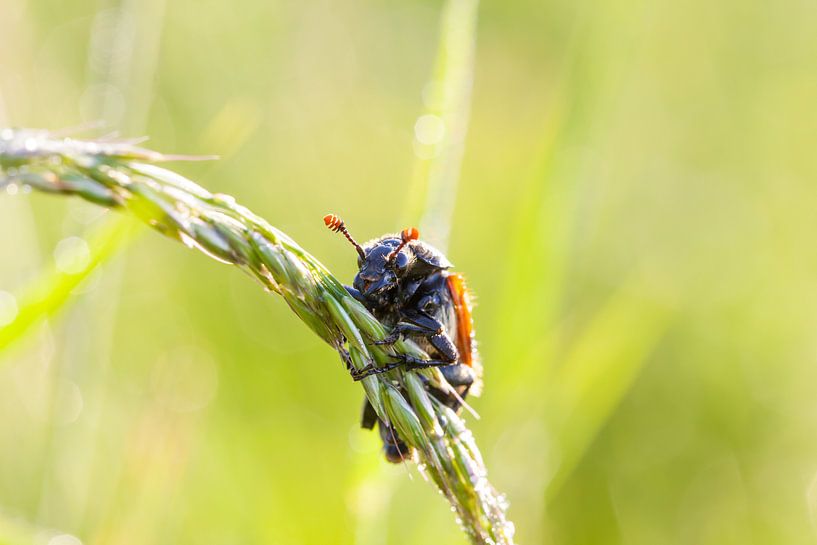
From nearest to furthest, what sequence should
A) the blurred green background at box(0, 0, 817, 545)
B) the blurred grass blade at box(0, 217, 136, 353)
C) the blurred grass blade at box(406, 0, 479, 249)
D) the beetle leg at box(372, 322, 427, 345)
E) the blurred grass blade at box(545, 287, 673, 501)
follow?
the blurred grass blade at box(0, 217, 136, 353), the beetle leg at box(372, 322, 427, 345), the blurred grass blade at box(406, 0, 479, 249), the blurred green background at box(0, 0, 817, 545), the blurred grass blade at box(545, 287, 673, 501)

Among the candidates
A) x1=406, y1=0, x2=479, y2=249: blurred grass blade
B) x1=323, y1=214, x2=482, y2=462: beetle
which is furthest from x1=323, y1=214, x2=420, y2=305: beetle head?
x1=406, y1=0, x2=479, y2=249: blurred grass blade

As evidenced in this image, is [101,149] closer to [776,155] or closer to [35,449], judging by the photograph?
[35,449]

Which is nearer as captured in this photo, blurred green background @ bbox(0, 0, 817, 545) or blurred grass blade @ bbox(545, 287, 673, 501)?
blurred green background @ bbox(0, 0, 817, 545)

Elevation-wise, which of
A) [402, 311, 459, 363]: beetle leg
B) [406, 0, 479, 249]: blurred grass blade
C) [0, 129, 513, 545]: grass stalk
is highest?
[406, 0, 479, 249]: blurred grass blade

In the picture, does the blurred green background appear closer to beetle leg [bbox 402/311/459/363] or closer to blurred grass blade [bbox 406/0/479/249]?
blurred grass blade [bbox 406/0/479/249]

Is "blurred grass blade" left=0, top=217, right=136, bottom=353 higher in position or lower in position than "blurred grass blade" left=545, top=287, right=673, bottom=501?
lower

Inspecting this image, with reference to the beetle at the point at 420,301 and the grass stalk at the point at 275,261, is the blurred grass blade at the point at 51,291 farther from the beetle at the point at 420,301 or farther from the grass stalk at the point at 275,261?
the beetle at the point at 420,301

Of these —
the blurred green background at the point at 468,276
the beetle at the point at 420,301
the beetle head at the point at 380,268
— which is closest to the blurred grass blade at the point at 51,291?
the blurred green background at the point at 468,276
